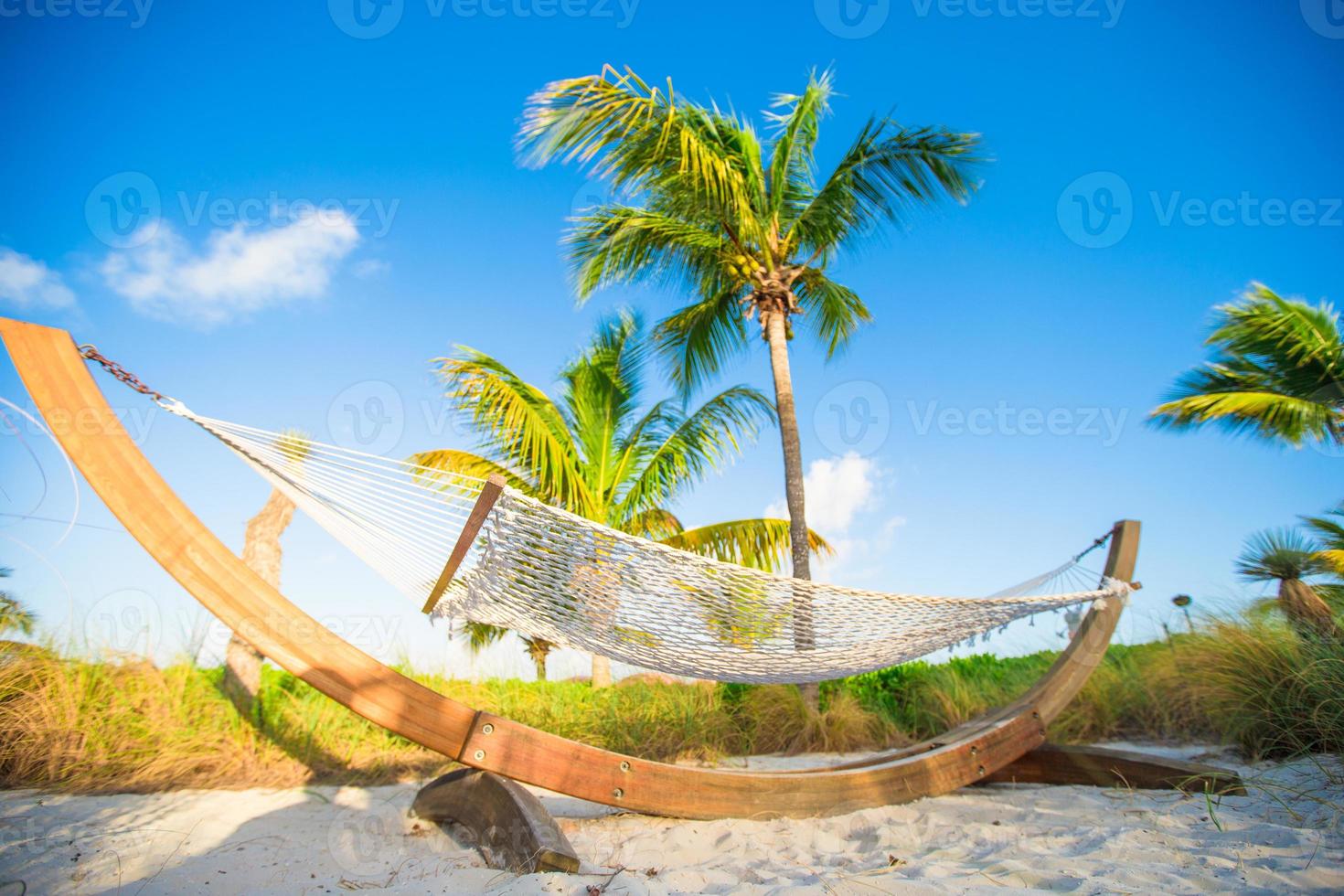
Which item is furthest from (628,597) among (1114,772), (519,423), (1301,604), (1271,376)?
(1271,376)

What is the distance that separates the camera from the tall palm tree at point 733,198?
4758 millimetres

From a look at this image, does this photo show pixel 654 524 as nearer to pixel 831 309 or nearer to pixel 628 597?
pixel 831 309

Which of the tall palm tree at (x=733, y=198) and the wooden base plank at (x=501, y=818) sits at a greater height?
the tall palm tree at (x=733, y=198)

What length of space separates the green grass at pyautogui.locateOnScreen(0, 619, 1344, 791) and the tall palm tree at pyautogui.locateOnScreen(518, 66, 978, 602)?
4.22 ft

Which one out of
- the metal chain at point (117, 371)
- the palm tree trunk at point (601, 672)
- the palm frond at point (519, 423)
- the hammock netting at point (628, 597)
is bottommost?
the palm tree trunk at point (601, 672)

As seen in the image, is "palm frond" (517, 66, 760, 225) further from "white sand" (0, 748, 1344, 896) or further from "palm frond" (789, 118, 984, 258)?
"white sand" (0, 748, 1344, 896)

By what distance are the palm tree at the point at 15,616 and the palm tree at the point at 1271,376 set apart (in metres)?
9.34

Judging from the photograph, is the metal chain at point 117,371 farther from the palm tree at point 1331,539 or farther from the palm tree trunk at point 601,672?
the palm tree at point 1331,539

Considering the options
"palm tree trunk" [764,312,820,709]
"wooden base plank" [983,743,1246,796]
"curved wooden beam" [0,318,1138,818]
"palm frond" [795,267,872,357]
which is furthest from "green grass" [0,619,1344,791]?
"palm frond" [795,267,872,357]

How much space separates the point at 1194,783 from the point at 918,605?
127 cm

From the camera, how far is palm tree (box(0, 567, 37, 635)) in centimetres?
284

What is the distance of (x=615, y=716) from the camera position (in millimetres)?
3775

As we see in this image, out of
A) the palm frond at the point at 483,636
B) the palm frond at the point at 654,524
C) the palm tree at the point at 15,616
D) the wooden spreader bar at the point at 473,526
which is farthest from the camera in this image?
the palm frond at the point at 483,636

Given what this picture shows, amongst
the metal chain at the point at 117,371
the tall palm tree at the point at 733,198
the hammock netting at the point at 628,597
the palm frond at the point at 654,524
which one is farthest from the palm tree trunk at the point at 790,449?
the metal chain at the point at 117,371
